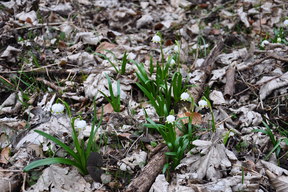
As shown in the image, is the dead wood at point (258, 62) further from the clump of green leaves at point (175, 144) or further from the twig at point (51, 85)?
the twig at point (51, 85)

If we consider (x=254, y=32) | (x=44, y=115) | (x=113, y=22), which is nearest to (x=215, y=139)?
(x=44, y=115)

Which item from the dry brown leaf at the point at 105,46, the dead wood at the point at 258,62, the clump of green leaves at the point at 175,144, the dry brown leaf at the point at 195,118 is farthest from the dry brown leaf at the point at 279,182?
the dry brown leaf at the point at 105,46

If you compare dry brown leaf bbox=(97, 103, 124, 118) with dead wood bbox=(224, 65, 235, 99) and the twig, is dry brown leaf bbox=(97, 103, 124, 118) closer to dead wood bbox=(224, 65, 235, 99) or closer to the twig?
the twig

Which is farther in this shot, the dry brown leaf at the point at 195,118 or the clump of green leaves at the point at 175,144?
the dry brown leaf at the point at 195,118

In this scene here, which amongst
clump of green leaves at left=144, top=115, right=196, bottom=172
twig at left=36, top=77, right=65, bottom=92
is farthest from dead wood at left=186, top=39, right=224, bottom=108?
twig at left=36, top=77, right=65, bottom=92

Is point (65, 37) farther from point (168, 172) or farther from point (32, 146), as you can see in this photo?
point (168, 172)

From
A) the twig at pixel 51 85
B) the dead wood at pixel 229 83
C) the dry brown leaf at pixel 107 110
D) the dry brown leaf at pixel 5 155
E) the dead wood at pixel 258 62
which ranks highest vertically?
the dead wood at pixel 258 62

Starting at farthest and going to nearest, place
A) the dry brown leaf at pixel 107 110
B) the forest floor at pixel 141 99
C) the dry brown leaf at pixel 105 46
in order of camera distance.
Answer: the dry brown leaf at pixel 105 46
the dry brown leaf at pixel 107 110
the forest floor at pixel 141 99
